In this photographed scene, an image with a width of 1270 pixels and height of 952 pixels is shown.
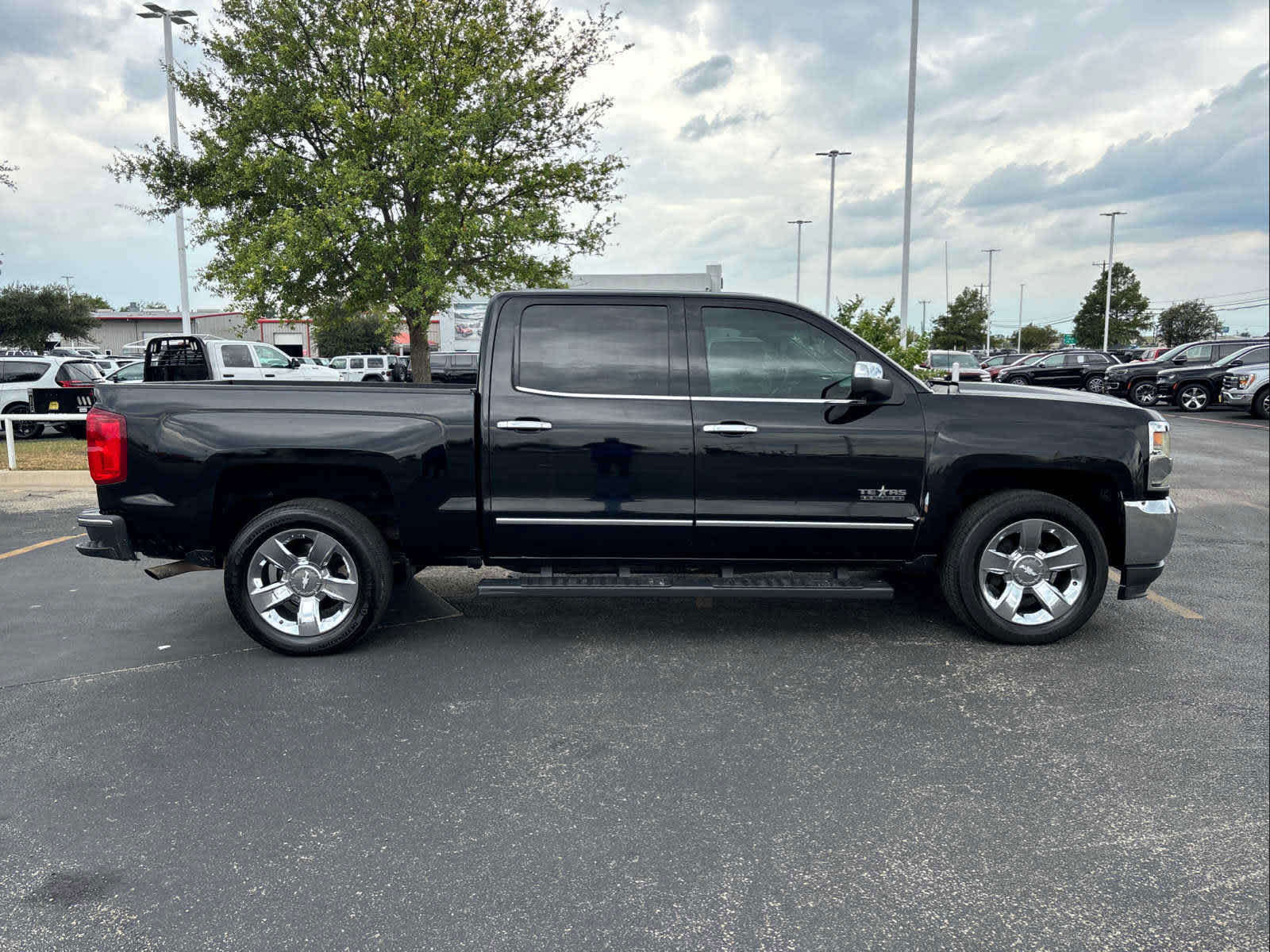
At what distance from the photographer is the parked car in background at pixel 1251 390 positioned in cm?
2100

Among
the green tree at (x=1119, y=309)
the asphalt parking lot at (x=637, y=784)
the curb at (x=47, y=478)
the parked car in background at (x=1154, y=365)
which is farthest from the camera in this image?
the green tree at (x=1119, y=309)

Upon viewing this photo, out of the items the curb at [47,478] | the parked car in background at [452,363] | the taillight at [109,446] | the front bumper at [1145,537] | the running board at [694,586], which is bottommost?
the curb at [47,478]

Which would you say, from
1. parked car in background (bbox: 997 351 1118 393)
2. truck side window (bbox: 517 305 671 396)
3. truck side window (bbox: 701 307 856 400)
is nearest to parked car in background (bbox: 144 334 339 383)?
truck side window (bbox: 517 305 671 396)

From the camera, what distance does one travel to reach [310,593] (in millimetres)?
4965

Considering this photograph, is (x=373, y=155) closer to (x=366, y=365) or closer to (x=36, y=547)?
(x=36, y=547)

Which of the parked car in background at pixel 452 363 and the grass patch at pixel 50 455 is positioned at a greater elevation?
the parked car in background at pixel 452 363

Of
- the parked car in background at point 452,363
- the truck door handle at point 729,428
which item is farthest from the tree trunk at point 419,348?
the truck door handle at point 729,428

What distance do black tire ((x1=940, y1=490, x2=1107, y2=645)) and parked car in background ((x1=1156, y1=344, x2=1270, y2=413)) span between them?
21.9 metres

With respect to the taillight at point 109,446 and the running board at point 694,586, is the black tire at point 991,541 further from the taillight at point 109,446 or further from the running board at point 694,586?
the taillight at point 109,446

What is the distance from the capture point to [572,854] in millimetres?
2994

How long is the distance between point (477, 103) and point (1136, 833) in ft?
65.9

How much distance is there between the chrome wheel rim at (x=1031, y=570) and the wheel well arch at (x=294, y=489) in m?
3.17

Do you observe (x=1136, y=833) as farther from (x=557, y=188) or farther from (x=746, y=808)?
(x=557, y=188)

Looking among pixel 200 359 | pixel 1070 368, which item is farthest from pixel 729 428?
pixel 1070 368
